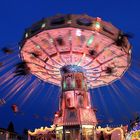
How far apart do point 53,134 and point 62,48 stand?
29.8 feet

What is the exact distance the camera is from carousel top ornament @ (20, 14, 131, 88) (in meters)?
23.8

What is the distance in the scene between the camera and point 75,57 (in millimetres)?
28562

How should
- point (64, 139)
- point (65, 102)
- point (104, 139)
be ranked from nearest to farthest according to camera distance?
point (64, 139)
point (65, 102)
point (104, 139)

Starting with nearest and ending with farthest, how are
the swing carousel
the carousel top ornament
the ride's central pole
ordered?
1. the carousel top ornament
2. the swing carousel
3. the ride's central pole

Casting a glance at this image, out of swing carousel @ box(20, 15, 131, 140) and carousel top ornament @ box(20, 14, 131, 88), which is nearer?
carousel top ornament @ box(20, 14, 131, 88)

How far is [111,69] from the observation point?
30156 millimetres

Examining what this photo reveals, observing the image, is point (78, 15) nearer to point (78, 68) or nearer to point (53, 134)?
point (78, 68)

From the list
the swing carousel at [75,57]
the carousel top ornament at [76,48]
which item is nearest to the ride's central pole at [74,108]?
the swing carousel at [75,57]

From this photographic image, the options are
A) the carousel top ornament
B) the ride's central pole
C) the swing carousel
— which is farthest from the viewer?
the ride's central pole

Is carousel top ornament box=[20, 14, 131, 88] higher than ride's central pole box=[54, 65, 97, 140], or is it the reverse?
carousel top ornament box=[20, 14, 131, 88]

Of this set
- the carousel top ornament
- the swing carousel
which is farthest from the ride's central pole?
the carousel top ornament

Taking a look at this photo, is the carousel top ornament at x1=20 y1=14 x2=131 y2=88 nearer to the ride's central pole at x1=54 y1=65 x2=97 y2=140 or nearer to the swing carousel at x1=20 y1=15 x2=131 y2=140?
the swing carousel at x1=20 y1=15 x2=131 y2=140

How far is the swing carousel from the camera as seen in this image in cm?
2392

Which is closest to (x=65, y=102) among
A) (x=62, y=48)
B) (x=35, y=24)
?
(x=62, y=48)
